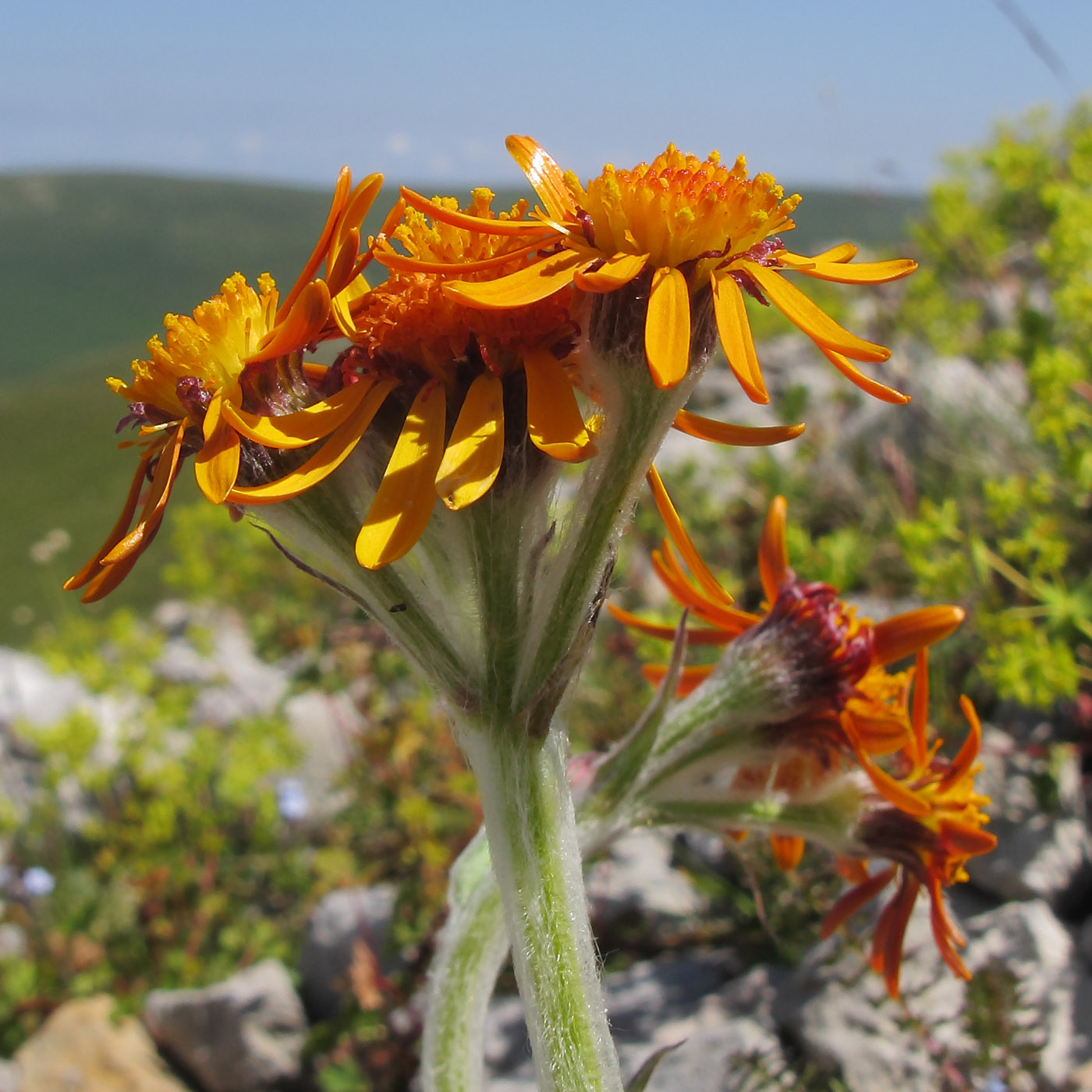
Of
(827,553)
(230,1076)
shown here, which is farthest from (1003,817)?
(230,1076)

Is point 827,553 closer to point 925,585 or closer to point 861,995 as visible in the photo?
point 925,585

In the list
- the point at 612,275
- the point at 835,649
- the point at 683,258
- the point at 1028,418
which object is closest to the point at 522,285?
the point at 612,275

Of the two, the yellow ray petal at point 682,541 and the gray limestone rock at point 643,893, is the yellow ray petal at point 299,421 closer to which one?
the yellow ray petal at point 682,541

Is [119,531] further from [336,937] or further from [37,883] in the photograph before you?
[37,883]

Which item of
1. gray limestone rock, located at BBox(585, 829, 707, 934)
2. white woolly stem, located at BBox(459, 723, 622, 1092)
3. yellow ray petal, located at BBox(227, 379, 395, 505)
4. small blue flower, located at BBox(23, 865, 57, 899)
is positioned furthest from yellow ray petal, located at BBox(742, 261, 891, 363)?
small blue flower, located at BBox(23, 865, 57, 899)

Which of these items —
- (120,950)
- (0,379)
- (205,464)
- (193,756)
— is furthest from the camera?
(0,379)
